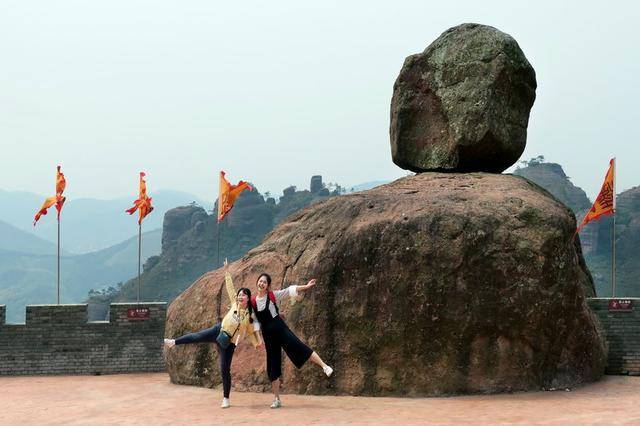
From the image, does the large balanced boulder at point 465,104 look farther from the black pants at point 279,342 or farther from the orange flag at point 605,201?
the black pants at point 279,342

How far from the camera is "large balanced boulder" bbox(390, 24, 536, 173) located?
1536cm

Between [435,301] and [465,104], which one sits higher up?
[465,104]

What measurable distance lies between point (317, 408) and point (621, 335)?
719cm

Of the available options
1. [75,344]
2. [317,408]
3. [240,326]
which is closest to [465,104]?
[240,326]

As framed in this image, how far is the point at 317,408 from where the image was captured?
35.4 ft

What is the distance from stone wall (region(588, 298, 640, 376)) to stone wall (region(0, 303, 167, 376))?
8.39 m

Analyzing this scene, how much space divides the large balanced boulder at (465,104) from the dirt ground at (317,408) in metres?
4.54

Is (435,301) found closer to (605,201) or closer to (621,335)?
(621,335)

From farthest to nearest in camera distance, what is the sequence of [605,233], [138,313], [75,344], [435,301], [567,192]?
[567,192]
[605,233]
[138,313]
[75,344]
[435,301]

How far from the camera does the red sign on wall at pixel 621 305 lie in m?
15.6

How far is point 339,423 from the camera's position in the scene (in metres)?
9.70

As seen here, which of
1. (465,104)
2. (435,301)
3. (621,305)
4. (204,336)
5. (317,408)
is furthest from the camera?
(621,305)

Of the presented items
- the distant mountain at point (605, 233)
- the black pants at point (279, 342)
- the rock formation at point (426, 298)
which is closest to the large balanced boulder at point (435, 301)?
the rock formation at point (426, 298)

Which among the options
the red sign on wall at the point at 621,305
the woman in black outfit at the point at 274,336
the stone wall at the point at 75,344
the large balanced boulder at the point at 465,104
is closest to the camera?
the woman in black outfit at the point at 274,336
